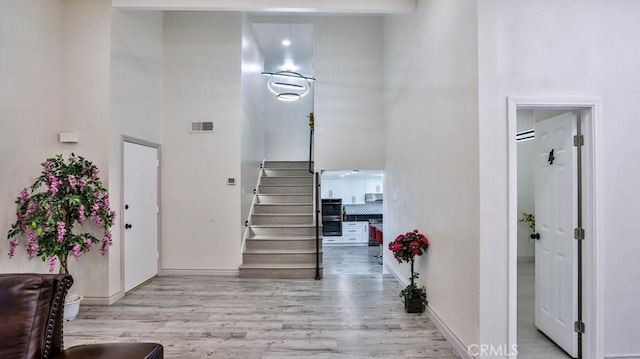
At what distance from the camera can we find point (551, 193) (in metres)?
2.96

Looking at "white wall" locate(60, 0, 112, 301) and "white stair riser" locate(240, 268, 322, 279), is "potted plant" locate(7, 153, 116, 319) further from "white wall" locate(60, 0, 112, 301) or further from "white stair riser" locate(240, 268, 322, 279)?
"white stair riser" locate(240, 268, 322, 279)

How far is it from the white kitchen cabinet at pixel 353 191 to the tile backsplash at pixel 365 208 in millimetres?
231

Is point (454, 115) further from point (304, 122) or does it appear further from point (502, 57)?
point (304, 122)

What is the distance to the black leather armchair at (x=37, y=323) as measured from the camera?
5.49 feet

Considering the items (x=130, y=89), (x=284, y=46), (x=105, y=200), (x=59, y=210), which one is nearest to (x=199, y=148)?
(x=130, y=89)

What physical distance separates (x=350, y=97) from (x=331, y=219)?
3985 mm

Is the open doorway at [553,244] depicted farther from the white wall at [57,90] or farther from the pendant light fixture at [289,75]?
the white wall at [57,90]

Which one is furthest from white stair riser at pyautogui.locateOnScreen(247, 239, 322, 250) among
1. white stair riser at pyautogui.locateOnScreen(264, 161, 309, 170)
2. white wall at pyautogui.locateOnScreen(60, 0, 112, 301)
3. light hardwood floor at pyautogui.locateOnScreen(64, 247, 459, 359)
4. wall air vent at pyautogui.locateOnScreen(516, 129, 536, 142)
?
wall air vent at pyautogui.locateOnScreen(516, 129, 536, 142)

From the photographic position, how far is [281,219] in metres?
6.05

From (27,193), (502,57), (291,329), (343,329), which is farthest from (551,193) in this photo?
(27,193)

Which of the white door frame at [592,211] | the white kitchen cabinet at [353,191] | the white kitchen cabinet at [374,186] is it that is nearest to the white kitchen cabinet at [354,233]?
the white kitchen cabinet at [353,191]

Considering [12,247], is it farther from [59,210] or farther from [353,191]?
[353,191]

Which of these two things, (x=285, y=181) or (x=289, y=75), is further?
(x=285, y=181)

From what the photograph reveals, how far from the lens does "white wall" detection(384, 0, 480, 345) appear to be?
8.34ft
